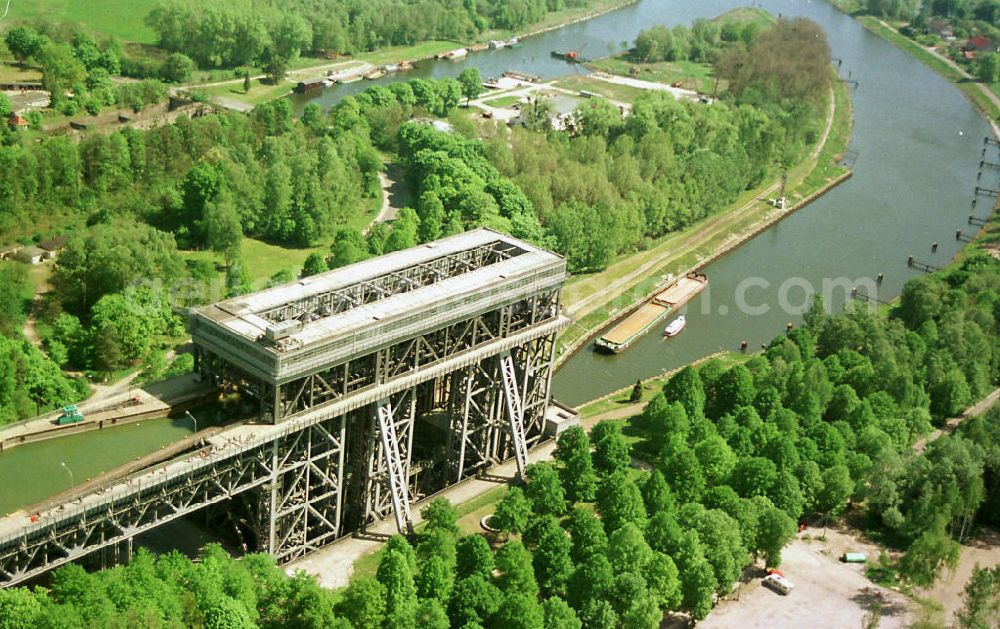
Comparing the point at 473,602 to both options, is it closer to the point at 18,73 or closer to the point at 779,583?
the point at 779,583

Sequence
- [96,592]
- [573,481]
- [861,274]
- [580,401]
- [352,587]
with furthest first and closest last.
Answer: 1. [861,274]
2. [580,401]
3. [573,481]
4. [352,587]
5. [96,592]

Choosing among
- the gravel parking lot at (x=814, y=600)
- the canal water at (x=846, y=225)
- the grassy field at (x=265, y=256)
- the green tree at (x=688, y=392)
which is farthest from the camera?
the canal water at (x=846, y=225)

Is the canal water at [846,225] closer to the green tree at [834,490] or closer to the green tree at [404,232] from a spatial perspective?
the green tree at [404,232]

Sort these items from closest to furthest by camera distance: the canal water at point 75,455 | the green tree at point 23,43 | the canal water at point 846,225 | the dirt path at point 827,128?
the canal water at point 75,455, the canal water at point 846,225, the green tree at point 23,43, the dirt path at point 827,128

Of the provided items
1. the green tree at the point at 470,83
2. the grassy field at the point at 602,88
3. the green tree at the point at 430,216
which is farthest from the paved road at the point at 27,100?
the grassy field at the point at 602,88

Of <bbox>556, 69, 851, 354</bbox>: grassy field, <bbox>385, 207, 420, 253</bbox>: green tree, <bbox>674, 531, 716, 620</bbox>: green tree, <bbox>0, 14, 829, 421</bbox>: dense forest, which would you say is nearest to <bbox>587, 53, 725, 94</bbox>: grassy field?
<bbox>556, 69, 851, 354</bbox>: grassy field

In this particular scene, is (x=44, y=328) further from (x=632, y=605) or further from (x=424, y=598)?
(x=632, y=605)

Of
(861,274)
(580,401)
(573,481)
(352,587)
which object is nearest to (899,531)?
(573,481)

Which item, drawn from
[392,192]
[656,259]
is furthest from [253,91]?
[656,259]
